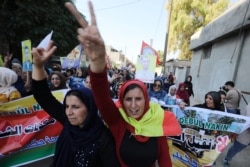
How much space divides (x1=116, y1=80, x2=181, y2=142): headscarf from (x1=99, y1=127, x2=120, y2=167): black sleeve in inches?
7.6

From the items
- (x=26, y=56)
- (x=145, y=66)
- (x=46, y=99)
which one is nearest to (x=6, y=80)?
(x=46, y=99)

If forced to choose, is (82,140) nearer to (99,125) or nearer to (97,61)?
(99,125)

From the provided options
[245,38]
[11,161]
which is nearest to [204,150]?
[11,161]

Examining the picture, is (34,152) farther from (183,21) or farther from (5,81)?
(183,21)

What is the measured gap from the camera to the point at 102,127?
75.4 inches

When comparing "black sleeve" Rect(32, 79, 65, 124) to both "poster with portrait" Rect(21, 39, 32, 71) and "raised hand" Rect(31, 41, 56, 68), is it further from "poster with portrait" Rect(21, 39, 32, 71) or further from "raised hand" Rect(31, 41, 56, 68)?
"poster with portrait" Rect(21, 39, 32, 71)

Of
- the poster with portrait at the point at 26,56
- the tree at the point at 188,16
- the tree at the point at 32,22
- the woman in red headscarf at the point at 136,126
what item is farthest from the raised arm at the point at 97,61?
the tree at the point at 188,16

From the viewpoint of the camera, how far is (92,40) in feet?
4.55

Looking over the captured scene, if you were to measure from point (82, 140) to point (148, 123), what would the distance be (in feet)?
1.70

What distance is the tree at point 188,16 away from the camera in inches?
993

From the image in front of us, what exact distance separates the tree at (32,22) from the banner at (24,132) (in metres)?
11.5

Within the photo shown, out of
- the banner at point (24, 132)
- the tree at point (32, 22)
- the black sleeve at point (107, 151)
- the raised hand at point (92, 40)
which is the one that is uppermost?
the tree at point (32, 22)

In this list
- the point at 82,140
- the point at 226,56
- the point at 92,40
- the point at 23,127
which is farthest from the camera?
the point at 226,56

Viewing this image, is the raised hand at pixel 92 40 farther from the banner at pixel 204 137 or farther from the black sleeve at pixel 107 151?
the banner at pixel 204 137
